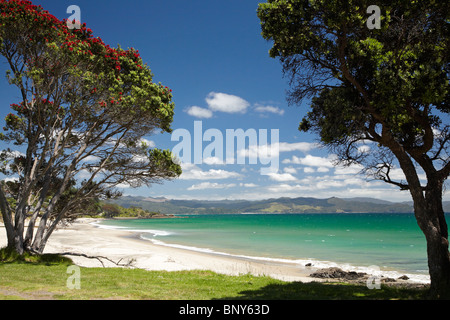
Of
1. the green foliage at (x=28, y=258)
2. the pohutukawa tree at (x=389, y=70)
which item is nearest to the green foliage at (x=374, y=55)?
the pohutukawa tree at (x=389, y=70)

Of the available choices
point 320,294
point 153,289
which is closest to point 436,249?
point 320,294

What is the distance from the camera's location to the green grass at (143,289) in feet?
26.2

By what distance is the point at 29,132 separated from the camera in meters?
15.1

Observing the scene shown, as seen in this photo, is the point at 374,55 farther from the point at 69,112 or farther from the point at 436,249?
the point at 69,112

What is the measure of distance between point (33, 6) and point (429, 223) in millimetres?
16768

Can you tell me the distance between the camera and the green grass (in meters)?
7.99

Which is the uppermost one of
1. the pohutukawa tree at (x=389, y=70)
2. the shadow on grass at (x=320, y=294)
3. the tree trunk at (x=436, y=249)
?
the pohutukawa tree at (x=389, y=70)

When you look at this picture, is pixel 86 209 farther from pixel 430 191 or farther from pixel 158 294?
pixel 430 191

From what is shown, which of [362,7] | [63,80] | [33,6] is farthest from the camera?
[63,80]

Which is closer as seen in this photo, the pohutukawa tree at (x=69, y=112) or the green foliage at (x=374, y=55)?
the green foliage at (x=374, y=55)

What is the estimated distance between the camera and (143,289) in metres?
9.05

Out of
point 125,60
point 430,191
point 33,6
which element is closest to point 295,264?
point 430,191

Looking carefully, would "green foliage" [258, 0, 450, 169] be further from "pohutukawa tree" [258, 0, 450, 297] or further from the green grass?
the green grass

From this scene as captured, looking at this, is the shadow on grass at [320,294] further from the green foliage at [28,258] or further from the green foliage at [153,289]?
the green foliage at [28,258]
